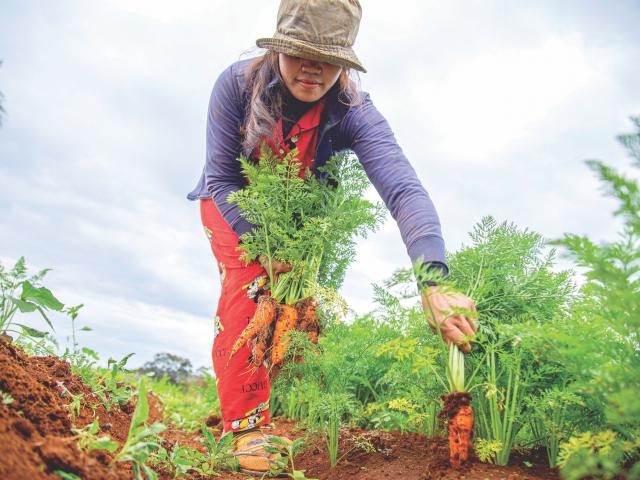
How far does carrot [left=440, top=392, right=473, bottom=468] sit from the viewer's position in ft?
7.24

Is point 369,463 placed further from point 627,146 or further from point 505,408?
point 627,146

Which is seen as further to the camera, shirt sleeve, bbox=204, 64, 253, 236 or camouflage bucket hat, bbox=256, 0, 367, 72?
shirt sleeve, bbox=204, 64, 253, 236

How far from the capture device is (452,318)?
2.28 m

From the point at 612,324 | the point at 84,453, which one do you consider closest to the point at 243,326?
the point at 84,453

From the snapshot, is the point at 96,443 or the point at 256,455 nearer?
the point at 96,443

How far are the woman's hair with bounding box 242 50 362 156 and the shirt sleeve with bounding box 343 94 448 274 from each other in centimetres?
11

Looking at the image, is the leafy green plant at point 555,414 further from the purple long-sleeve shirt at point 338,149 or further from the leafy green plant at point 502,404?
the purple long-sleeve shirt at point 338,149

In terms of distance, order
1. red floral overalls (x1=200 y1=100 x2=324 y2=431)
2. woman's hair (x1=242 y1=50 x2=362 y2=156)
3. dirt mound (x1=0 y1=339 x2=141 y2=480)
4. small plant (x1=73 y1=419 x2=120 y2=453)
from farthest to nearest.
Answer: red floral overalls (x1=200 y1=100 x2=324 y2=431) < woman's hair (x1=242 y1=50 x2=362 y2=156) < small plant (x1=73 y1=419 x2=120 y2=453) < dirt mound (x1=0 y1=339 x2=141 y2=480)

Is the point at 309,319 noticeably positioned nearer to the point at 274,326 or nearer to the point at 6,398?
the point at 274,326

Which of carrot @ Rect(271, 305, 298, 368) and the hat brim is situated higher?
the hat brim

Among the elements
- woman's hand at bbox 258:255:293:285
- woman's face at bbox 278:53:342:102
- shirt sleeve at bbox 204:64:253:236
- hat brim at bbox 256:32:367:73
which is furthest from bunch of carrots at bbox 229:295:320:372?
hat brim at bbox 256:32:367:73

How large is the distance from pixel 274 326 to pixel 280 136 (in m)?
1.03

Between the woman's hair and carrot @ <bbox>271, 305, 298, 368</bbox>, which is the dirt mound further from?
the woman's hair

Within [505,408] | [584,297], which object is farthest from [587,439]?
[584,297]
